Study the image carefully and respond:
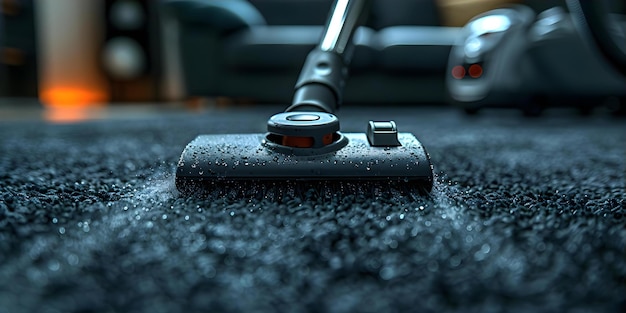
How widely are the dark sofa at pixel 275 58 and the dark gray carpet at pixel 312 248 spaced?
169cm

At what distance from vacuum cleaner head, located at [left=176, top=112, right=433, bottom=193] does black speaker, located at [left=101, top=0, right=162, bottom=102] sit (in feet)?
10.4

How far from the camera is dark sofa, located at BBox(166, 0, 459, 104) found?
7.04 feet

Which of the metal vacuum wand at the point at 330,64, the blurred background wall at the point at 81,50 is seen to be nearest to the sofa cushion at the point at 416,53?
the metal vacuum wand at the point at 330,64

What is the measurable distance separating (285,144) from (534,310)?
0.26m

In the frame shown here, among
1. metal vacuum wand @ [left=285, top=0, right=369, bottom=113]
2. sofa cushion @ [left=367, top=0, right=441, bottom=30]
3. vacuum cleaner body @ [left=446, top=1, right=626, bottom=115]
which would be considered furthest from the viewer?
sofa cushion @ [left=367, top=0, right=441, bottom=30]

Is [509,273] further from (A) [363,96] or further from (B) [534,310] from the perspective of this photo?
(A) [363,96]

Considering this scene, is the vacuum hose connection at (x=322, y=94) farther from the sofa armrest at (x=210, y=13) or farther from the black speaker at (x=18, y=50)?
the black speaker at (x=18, y=50)

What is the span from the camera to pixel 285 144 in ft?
1.41

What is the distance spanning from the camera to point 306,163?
1.35 feet

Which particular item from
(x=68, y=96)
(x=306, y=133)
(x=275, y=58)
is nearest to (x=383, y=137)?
(x=306, y=133)

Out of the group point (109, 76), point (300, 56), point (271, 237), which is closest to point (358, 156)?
point (271, 237)

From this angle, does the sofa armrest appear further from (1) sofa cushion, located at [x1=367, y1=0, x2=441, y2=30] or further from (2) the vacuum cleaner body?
(2) the vacuum cleaner body

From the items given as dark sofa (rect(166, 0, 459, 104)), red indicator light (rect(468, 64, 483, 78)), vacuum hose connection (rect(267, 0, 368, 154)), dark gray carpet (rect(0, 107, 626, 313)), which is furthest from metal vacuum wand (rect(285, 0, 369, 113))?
dark sofa (rect(166, 0, 459, 104))

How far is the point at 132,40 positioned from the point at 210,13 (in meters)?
1.47
